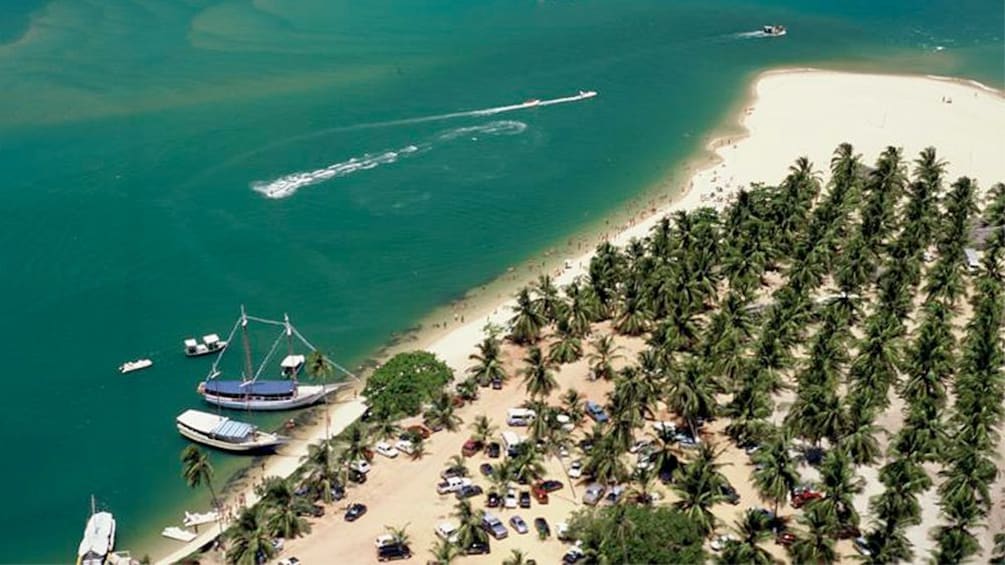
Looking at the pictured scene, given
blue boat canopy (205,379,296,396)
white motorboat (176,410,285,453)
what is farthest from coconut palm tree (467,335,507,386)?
white motorboat (176,410,285,453)

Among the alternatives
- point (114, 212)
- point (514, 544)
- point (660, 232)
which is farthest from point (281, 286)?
point (514, 544)

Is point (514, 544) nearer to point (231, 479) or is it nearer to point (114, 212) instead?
point (231, 479)

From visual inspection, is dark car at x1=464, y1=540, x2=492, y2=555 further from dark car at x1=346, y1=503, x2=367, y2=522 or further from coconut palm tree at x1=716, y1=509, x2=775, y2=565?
coconut palm tree at x1=716, y1=509, x2=775, y2=565

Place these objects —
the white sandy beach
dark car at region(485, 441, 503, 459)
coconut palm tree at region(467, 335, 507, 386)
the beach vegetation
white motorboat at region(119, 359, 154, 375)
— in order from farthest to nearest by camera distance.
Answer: white motorboat at region(119, 359, 154, 375) → coconut palm tree at region(467, 335, 507, 386) → the beach vegetation → dark car at region(485, 441, 503, 459) → the white sandy beach

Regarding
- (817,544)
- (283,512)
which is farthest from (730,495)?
(283,512)

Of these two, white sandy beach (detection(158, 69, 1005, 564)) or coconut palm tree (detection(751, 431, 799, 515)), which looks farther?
white sandy beach (detection(158, 69, 1005, 564))

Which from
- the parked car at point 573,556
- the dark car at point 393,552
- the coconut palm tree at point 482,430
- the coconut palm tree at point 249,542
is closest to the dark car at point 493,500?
the coconut palm tree at point 482,430
